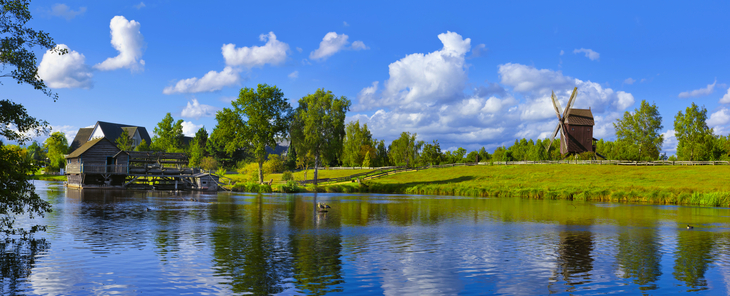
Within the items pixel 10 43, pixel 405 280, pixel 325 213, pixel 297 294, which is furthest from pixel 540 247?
pixel 10 43

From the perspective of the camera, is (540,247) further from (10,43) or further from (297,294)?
(10,43)

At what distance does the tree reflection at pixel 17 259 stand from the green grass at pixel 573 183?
54.2 metres

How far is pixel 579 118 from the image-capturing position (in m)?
97.0

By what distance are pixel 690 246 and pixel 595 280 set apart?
9854 mm

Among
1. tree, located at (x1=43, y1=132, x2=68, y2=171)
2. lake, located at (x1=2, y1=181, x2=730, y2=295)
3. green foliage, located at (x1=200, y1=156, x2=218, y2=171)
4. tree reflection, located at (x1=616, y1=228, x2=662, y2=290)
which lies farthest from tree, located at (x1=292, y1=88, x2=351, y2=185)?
tree, located at (x1=43, y1=132, x2=68, y2=171)

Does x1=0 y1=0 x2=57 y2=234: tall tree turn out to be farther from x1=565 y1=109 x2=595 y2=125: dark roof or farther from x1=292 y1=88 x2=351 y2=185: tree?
x1=565 y1=109 x2=595 y2=125: dark roof

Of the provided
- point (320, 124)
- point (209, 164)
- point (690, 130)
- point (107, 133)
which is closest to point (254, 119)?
point (320, 124)

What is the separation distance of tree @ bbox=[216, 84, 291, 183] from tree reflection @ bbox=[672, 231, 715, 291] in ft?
211

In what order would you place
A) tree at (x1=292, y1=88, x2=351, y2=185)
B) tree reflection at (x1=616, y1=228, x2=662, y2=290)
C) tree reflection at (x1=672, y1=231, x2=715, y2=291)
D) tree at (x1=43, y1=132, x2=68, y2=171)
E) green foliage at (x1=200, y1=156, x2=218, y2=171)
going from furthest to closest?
green foliage at (x1=200, y1=156, x2=218, y2=171), tree at (x1=43, y1=132, x2=68, y2=171), tree at (x1=292, y1=88, x2=351, y2=185), tree reflection at (x1=616, y1=228, x2=662, y2=290), tree reflection at (x1=672, y1=231, x2=715, y2=291)

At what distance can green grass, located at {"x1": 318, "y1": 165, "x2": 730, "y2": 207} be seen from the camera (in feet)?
176

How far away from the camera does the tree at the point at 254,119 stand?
80.2 meters

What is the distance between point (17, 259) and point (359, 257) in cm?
1150

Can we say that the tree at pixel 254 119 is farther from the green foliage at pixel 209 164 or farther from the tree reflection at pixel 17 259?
the tree reflection at pixel 17 259

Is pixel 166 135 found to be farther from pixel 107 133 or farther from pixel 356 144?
pixel 356 144
